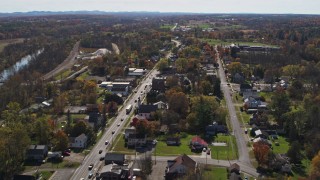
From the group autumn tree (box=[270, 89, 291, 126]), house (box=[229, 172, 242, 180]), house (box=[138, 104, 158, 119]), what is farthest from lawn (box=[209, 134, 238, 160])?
house (box=[138, 104, 158, 119])

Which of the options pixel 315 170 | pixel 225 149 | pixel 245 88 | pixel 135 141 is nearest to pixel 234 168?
pixel 225 149

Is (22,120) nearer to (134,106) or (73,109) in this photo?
(73,109)

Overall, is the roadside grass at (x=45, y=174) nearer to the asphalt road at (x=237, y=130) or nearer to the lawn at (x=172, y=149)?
the lawn at (x=172, y=149)

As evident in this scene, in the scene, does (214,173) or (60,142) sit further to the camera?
(60,142)

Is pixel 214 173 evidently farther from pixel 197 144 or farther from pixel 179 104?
pixel 179 104

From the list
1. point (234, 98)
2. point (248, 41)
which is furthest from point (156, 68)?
point (248, 41)

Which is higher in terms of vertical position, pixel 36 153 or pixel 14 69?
pixel 36 153

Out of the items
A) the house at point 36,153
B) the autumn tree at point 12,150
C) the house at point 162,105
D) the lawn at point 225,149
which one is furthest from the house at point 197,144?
the autumn tree at point 12,150
